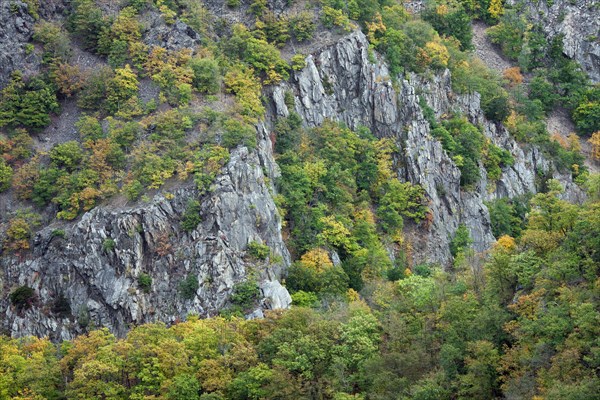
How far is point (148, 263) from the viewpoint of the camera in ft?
264

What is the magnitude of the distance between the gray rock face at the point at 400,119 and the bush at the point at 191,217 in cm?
1916

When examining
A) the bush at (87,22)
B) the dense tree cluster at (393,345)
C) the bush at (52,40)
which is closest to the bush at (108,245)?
the dense tree cluster at (393,345)

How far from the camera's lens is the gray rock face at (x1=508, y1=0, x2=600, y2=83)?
123562 millimetres

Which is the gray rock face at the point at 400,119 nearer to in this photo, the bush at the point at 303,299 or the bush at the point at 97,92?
the bush at the point at 97,92

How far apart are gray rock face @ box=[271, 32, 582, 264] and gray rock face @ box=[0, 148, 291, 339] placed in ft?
59.3

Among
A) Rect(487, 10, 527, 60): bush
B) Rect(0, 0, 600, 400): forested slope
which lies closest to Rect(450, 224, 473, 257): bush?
Rect(0, 0, 600, 400): forested slope

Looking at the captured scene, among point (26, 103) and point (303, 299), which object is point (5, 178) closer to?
point (26, 103)

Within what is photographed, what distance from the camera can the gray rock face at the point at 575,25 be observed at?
124m

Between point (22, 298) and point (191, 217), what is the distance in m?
14.8

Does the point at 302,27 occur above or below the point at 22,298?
above

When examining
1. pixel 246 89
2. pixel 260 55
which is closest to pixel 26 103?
pixel 246 89

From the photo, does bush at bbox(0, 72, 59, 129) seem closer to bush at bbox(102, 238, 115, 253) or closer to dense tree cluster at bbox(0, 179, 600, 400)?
bush at bbox(102, 238, 115, 253)

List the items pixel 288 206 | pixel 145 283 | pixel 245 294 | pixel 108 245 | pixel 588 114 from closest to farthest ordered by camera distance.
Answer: pixel 245 294
pixel 145 283
pixel 108 245
pixel 288 206
pixel 588 114

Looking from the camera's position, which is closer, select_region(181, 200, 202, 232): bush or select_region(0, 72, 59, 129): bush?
select_region(181, 200, 202, 232): bush
